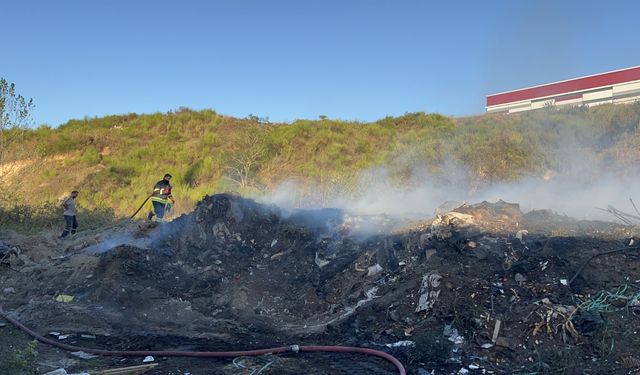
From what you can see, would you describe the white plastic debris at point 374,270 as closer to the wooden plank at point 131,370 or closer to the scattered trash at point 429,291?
the scattered trash at point 429,291

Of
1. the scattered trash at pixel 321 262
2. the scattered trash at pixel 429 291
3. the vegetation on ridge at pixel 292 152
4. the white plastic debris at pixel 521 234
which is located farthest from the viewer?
the vegetation on ridge at pixel 292 152

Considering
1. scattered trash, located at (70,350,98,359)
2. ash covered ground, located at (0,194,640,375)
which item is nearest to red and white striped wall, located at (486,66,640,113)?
ash covered ground, located at (0,194,640,375)

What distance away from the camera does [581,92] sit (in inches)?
933

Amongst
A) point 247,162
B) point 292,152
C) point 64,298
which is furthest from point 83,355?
point 292,152

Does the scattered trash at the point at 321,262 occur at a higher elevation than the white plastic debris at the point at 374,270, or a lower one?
higher

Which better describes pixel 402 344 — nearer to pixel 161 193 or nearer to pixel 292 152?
pixel 161 193

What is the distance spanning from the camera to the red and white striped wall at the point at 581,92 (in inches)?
855

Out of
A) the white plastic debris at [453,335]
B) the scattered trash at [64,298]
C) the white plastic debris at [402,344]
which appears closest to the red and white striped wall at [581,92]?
the white plastic debris at [453,335]

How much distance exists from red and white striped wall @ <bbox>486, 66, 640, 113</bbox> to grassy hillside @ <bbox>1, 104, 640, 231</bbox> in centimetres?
408

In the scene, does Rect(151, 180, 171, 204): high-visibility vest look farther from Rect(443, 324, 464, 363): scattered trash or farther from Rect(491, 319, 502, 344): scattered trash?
Rect(491, 319, 502, 344): scattered trash

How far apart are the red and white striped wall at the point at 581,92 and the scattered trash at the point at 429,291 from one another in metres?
17.9

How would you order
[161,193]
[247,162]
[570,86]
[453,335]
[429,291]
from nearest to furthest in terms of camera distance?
[453,335] < [429,291] < [161,193] < [247,162] < [570,86]

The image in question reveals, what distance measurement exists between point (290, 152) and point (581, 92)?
50.8 feet

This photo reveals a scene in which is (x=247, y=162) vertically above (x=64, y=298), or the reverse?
(x=247, y=162)
